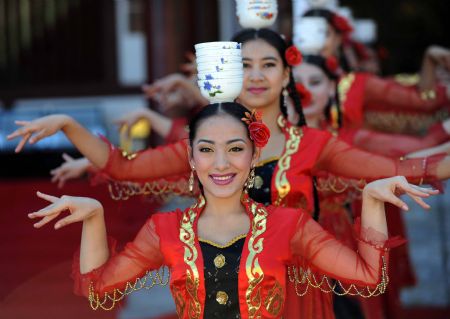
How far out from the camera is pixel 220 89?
303cm

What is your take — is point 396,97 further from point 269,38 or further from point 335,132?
point 269,38

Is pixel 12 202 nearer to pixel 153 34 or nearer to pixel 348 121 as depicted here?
pixel 153 34

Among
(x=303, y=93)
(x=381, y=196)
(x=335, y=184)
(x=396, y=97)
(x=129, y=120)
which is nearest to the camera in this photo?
(x=381, y=196)

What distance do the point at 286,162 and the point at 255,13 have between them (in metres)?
0.53

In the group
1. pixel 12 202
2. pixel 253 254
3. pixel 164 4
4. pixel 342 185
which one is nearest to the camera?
pixel 253 254

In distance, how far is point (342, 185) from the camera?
3.77m

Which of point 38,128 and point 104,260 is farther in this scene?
point 38,128

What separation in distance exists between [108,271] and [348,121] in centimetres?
274

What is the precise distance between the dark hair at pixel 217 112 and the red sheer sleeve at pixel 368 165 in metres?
0.61

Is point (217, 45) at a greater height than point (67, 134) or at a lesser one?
greater

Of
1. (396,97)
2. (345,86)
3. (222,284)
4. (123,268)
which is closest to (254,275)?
(222,284)

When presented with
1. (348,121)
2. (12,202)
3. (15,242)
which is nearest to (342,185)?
(348,121)

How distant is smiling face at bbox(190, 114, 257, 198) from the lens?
2.88 m

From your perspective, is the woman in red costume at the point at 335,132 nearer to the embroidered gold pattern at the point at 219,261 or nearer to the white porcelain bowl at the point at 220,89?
the white porcelain bowl at the point at 220,89
